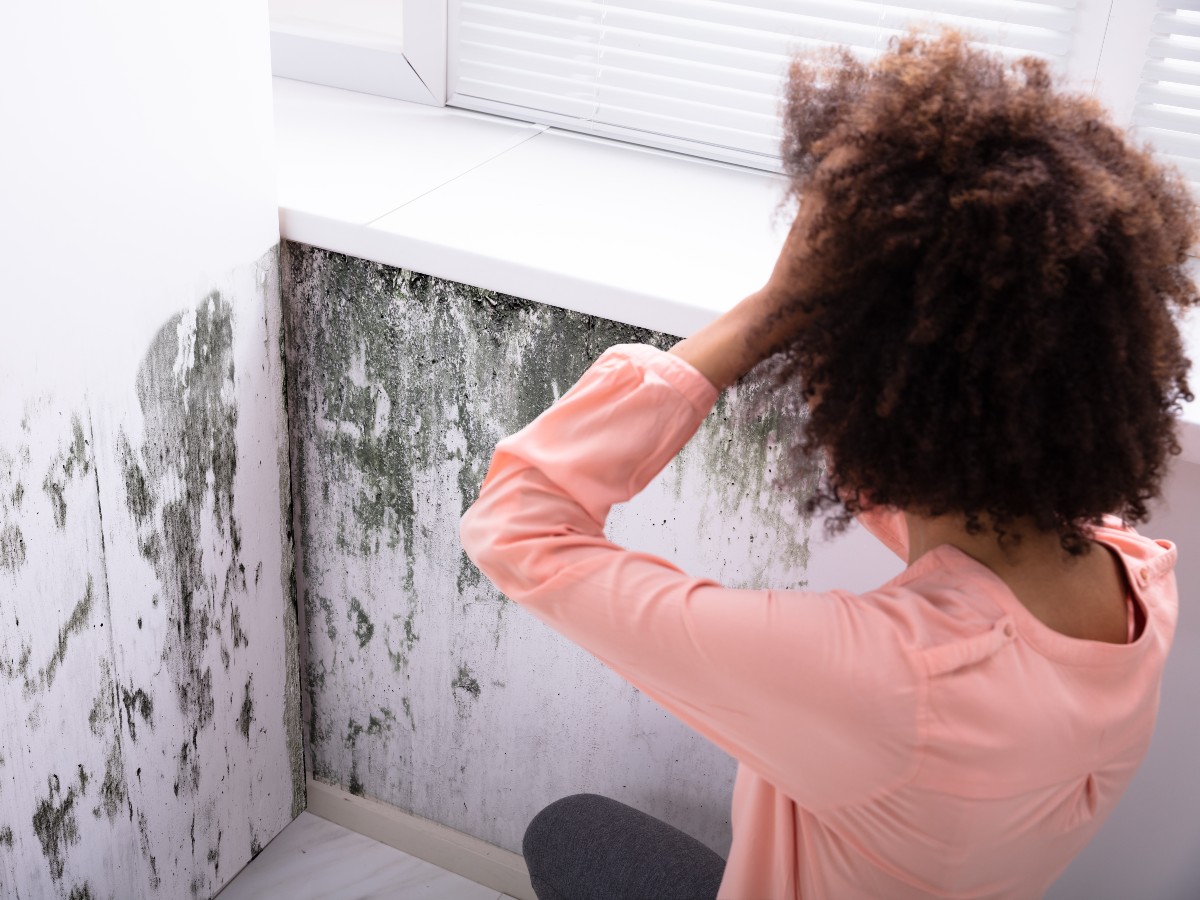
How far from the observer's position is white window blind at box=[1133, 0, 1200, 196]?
3.75 feet

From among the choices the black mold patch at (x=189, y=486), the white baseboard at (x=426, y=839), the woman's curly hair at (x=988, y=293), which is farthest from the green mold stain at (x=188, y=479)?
the woman's curly hair at (x=988, y=293)

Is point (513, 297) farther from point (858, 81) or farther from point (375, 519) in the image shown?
point (858, 81)

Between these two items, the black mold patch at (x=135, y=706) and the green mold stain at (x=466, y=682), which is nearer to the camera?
the black mold patch at (x=135, y=706)

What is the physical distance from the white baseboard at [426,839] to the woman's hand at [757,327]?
98cm

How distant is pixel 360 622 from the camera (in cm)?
140

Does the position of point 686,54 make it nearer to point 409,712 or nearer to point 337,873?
point 409,712

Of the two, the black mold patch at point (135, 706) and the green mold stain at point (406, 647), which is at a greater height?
the black mold patch at point (135, 706)

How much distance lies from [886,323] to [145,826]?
40.2 inches

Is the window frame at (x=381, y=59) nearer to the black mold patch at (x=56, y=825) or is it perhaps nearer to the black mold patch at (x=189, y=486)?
the black mold patch at (x=189, y=486)

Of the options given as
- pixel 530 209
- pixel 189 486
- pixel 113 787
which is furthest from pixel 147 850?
pixel 530 209

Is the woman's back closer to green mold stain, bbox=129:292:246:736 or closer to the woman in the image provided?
the woman

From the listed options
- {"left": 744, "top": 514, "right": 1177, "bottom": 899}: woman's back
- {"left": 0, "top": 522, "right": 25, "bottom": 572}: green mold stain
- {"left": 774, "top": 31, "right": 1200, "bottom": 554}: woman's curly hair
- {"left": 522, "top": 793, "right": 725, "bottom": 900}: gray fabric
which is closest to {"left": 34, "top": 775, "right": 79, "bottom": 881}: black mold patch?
{"left": 0, "top": 522, "right": 25, "bottom": 572}: green mold stain

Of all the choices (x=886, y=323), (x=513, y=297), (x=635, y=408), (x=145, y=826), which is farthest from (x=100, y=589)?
(x=886, y=323)

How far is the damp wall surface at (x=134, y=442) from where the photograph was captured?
2.90 ft
